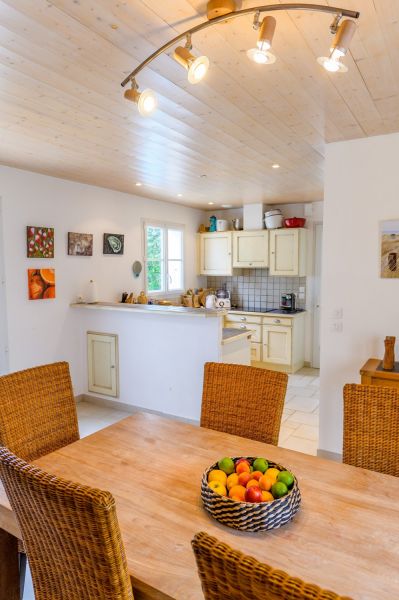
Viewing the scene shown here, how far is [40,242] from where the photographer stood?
12.6 ft

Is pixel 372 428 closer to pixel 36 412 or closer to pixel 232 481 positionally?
pixel 232 481

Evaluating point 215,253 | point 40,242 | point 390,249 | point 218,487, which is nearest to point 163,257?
point 215,253

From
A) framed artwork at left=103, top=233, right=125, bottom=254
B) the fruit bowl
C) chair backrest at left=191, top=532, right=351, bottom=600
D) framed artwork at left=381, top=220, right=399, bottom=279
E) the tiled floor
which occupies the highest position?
framed artwork at left=103, top=233, right=125, bottom=254

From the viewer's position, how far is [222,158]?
3.24m

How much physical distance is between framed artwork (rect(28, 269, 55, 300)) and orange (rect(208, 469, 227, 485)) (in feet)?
9.91

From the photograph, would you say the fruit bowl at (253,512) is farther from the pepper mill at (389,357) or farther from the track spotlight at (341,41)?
the pepper mill at (389,357)

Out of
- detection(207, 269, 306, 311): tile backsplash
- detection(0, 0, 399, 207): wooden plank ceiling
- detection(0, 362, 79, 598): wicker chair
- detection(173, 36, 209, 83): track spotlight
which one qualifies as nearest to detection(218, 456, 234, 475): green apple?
detection(0, 362, 79, 598): wicker chair

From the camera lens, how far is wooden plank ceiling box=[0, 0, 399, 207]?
4.71 ft

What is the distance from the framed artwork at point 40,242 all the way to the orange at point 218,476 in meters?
3.07

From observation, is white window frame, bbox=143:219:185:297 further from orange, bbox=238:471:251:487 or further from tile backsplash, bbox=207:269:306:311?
orange, bbox=238:471:251:487

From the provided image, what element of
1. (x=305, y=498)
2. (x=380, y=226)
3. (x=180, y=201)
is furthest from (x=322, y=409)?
(x=180, y=201)

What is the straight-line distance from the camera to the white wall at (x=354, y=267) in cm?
274

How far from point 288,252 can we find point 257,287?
2.97 feet

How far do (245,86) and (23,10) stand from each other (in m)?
0.98
